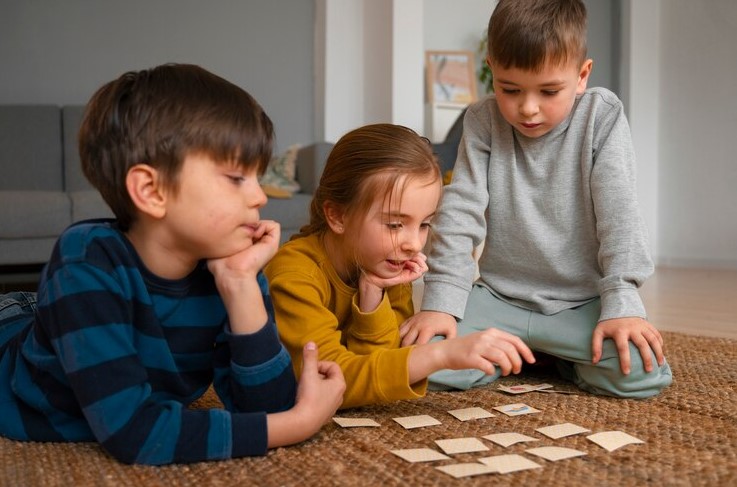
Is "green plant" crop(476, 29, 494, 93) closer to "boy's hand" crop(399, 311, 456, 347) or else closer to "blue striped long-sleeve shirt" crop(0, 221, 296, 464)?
"boy's hand" crop(399, 311, 456, 347)

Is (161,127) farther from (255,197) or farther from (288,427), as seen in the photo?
(288,427)

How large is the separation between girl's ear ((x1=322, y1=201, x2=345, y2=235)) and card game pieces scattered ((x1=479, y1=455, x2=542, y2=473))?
515 millimetres

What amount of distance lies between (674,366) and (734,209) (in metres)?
4.15

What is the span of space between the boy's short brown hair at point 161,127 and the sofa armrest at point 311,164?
3.03 metres

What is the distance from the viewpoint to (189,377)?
1149 millimetres

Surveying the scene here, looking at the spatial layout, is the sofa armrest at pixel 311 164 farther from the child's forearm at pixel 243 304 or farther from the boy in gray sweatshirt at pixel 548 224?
the child's forearm at pixel 243 304

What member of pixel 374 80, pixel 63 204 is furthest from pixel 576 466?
pixel 374 80

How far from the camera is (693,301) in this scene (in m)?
3.39

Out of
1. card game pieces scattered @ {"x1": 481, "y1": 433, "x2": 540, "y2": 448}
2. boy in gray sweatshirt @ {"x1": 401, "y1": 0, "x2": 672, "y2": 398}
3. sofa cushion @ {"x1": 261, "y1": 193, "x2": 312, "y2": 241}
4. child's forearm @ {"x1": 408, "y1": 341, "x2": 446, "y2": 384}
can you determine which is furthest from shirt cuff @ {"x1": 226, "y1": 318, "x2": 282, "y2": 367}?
sofa cushion @ {"x1": 261, "y1": 193, "x2": 312, "y2": 241}

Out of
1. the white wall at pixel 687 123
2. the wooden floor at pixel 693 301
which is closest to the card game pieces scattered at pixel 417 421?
the wooden floor at pixel 693 301

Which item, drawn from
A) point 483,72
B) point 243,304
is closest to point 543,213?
point 243,304

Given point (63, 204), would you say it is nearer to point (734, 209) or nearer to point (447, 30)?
point (447, 30)

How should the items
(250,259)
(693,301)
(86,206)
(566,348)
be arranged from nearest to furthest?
(250,259) → (566,348) → (693,301) → (86,206)

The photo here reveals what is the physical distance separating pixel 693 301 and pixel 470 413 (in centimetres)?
245
